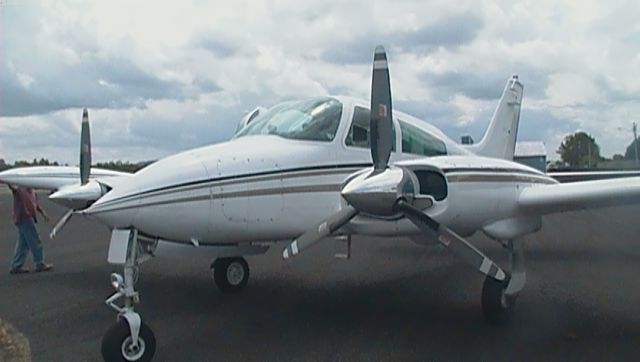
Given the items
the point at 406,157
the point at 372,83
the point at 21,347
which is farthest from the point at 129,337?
the point at 406,157

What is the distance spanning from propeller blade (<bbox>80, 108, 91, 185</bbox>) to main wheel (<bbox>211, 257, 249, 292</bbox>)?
2.28 m

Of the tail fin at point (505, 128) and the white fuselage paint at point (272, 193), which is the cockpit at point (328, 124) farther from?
the tail fin at point (505, 128)

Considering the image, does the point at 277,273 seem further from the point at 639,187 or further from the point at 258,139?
the point at 639,187

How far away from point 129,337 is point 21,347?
178 cm

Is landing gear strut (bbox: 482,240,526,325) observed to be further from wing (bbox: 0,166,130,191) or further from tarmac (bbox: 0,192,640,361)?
wing (bbox: 0,166,130,191)

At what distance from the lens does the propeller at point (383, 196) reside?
6.00 metres

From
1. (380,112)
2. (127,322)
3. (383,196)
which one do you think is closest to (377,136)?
(380,112)

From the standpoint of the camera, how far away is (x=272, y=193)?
679cm

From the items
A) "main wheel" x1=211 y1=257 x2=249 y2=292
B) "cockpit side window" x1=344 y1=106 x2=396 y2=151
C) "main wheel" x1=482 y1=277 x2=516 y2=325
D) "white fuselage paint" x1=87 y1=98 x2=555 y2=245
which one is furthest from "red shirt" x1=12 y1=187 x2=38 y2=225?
"main wheel" x1=482 y1=277 x2=516 y2=325

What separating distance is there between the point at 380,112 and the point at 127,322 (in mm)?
3296

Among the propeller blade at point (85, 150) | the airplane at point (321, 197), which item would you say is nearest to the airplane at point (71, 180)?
the propeller blade at point (85, 150)

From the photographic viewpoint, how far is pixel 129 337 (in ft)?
18.1

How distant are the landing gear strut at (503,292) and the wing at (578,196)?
0.62 m

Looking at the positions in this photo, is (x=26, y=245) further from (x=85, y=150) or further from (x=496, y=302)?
(x=496, y=302)
